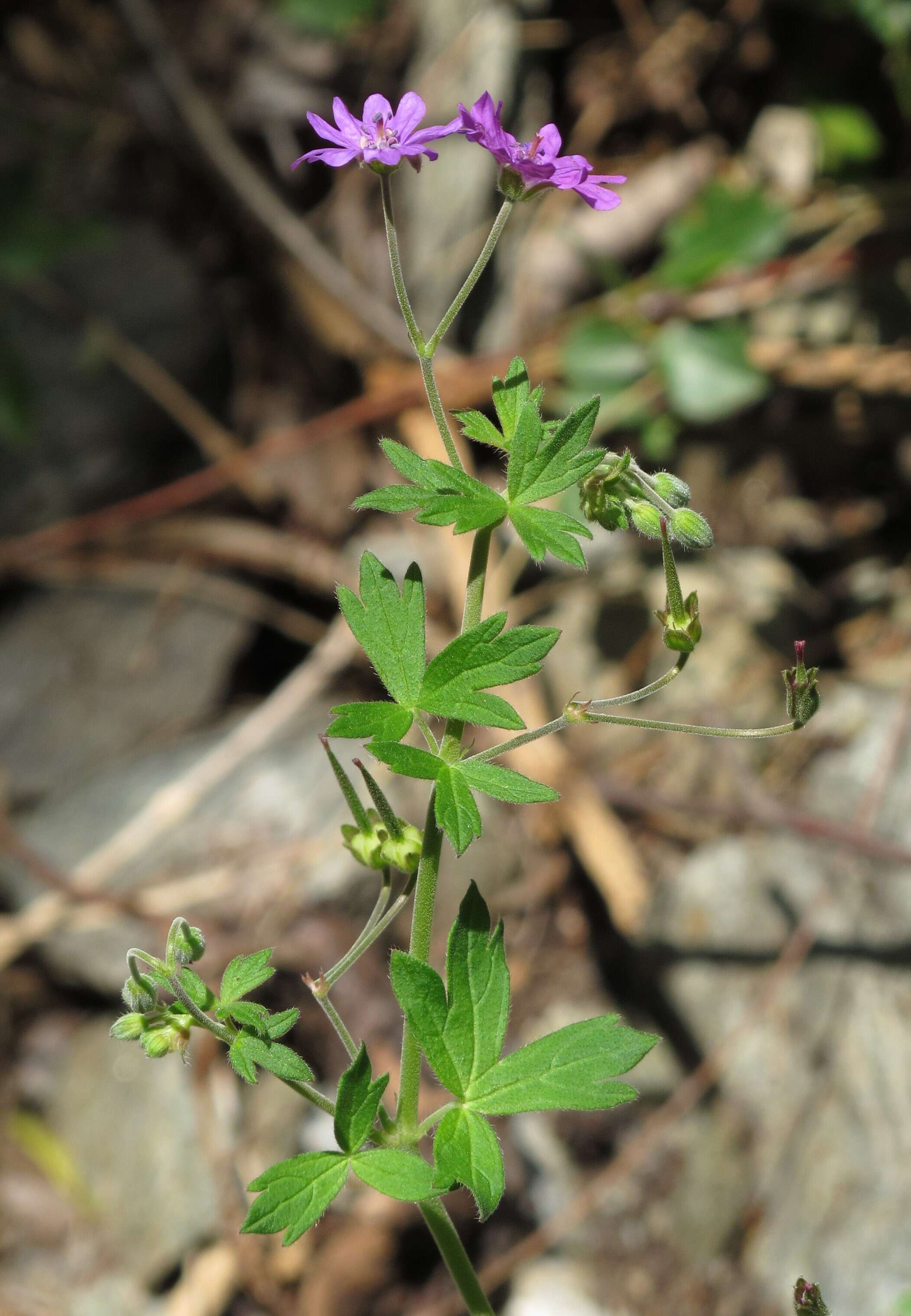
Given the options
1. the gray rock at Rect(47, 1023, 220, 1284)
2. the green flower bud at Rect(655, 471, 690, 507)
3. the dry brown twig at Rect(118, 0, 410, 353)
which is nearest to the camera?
the green flower bud at Rect(655, 471, 690, 507)

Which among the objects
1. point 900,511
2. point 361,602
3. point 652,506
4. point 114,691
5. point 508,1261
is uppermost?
point 900,511

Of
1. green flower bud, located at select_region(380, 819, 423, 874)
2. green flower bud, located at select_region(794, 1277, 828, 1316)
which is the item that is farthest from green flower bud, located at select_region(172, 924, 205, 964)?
green flower bud, located at select_region(794, 1277, 828, 1316)

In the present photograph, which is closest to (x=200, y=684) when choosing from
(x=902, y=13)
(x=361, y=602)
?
(x=361, y=602)

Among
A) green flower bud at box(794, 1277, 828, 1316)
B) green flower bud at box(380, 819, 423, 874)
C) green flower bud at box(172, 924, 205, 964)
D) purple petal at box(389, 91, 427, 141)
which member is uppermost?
purple petal at box(389, 91, 427, 141)

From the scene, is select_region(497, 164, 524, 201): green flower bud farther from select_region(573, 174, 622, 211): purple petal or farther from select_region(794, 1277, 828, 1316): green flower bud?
select_region(794, 1277, 828, 1316): green flower bud

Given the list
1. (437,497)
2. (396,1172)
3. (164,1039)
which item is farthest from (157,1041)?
(437,497)

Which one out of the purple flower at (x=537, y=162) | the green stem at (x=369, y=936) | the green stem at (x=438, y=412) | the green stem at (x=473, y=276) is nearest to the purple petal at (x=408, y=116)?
the purple flower at (x=537, y=162)

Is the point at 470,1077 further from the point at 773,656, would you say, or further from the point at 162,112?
the point at 162,112

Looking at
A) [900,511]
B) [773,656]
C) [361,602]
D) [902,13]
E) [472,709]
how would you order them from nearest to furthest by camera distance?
[472,709], [361,602], [902,13], [773,656], [900,511]

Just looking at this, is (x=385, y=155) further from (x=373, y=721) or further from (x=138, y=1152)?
Answer: (x=138, y=1152)
